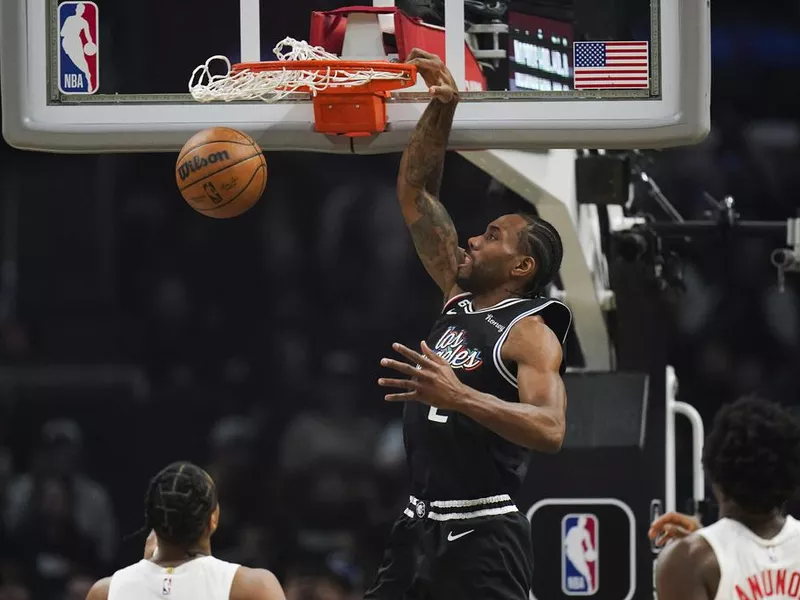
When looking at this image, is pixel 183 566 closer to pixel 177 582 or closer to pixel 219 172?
pixel 177 582

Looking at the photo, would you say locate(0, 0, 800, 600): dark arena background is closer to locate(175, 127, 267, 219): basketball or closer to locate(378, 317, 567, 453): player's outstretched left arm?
locate(175, 127, 267, 219): basketball

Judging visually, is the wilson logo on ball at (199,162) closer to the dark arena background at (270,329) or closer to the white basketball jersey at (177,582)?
the white basketball jersey at (177,582)

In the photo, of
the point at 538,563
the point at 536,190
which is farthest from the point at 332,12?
the point at 538,563

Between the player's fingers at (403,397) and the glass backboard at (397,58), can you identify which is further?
the glass backboard at (397,58)

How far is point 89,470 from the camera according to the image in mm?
8820

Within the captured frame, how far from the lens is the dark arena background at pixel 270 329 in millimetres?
8656

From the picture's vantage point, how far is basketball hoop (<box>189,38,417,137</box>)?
3881 mm

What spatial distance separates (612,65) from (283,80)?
0.91m

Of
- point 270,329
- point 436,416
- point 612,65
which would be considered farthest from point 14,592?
point 612,65

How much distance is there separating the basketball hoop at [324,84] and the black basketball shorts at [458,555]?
106 cm

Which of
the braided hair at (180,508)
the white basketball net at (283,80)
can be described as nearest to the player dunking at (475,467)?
the braided hair at (180,508)

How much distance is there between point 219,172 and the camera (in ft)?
12.3

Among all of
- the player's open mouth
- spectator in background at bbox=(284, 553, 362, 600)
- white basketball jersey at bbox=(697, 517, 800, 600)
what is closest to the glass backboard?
the player's open mouth

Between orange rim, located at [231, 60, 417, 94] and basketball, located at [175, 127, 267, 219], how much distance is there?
226mm
